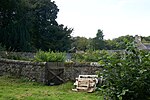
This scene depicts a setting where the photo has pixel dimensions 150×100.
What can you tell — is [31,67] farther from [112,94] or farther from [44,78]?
[112,94]

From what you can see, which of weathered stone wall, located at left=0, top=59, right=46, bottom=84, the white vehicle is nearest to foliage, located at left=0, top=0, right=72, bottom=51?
weathered stone wall, located at left=0, top=59, right=46, bottom=84

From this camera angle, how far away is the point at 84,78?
36.0ft

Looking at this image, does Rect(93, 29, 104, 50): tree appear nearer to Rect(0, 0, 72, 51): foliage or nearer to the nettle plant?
Rect(0, 0, 72, 51): foliage

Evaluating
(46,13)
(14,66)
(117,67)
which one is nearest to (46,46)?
(46,13)

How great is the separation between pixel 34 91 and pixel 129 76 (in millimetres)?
6157

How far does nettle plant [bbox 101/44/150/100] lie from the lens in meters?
3.84

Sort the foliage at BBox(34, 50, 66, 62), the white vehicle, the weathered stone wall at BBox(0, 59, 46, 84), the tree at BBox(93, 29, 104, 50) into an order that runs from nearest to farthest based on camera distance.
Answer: the white vehicle
the weathered stone wall at BBox(0, 59, 46, 84)
the foliage at BBox(34, 50, 66, 62)
the tree at BBox(93, 29, 104, 50)

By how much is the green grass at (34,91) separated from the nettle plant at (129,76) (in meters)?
4.33

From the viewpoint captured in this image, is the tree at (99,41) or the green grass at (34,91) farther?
the tree at (99,41)

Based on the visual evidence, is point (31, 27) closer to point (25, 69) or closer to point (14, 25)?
point (14, 25)

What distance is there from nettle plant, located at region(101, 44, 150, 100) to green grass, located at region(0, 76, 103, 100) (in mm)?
4326

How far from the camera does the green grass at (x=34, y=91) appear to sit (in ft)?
26.7

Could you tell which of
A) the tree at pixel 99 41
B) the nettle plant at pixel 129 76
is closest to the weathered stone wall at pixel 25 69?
the nettle plant at pixel 129 76

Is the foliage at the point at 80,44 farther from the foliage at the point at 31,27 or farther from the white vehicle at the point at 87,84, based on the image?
the white vehicle at the point at 87,84
